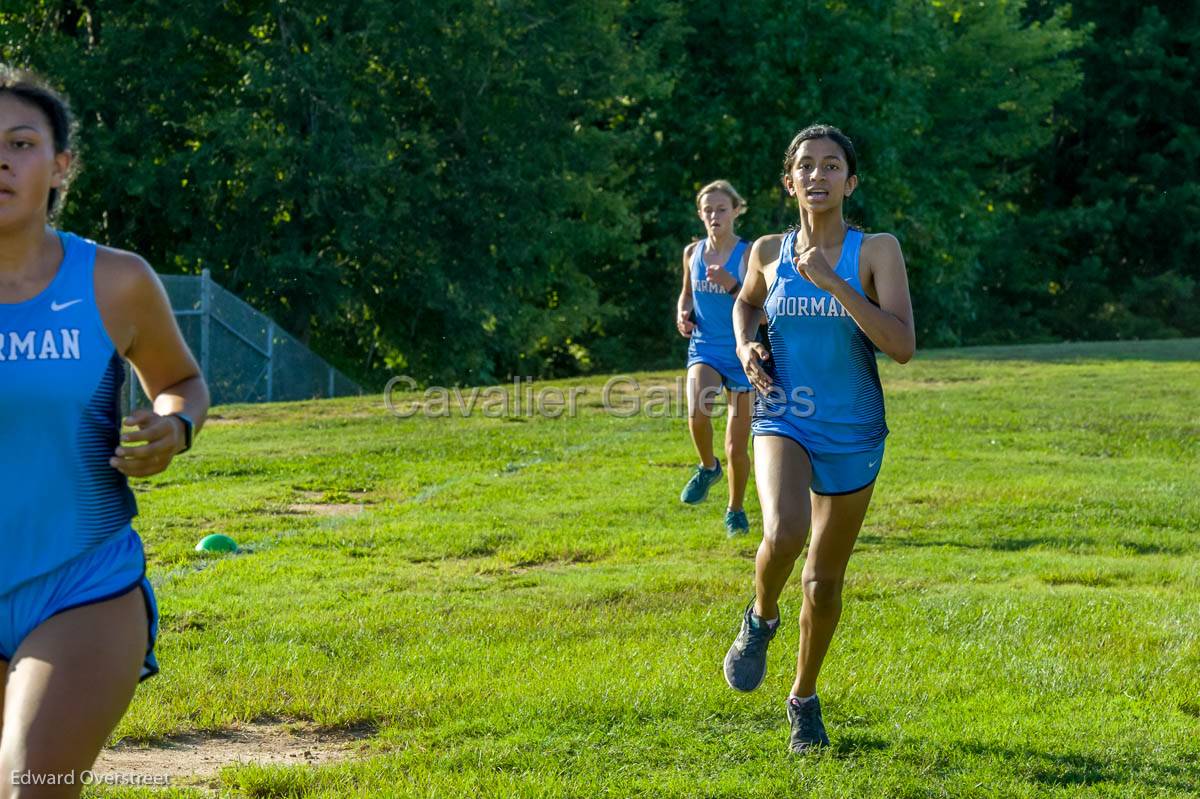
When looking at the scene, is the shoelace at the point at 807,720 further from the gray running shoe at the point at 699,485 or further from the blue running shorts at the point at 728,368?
the gray running shoe at the point at 699,485

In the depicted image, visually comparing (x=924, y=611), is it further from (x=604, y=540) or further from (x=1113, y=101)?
(x=1113, y=101)

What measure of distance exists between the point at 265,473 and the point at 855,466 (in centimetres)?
932

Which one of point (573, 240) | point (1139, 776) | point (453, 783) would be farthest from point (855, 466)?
point (573, 240)

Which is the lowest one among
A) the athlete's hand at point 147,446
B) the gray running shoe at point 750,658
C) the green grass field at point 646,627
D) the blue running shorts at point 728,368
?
the green grass field at point 646,627

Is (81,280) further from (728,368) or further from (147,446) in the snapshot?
(728,368)

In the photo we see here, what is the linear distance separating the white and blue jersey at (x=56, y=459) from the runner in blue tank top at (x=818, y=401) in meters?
2.79

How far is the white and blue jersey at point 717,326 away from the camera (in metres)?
10.7

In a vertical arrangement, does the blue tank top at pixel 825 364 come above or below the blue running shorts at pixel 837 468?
above

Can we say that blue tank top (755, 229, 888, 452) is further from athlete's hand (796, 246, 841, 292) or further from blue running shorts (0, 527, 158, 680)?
blue running shorts (0, 527, 158, 680)

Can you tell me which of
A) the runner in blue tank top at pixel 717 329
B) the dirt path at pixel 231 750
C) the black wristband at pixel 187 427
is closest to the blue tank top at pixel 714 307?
the runner in blue tank top at pixel 717 329

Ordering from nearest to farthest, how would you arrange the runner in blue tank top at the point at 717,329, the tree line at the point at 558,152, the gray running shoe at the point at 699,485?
the runner in blue tank top at the point at 717,329 < the gray running shoe at the point at 699,485 < the tree line at the point at 558,152

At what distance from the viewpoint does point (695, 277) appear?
1105cm

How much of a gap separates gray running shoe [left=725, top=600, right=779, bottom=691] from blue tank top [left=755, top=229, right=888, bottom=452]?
0.80 m

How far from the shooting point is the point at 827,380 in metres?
5.61
